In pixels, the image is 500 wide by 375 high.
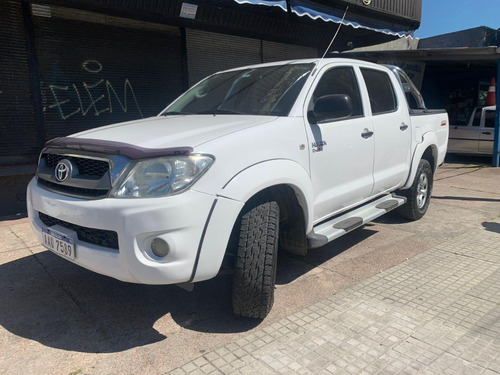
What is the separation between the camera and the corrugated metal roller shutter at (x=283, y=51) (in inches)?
362

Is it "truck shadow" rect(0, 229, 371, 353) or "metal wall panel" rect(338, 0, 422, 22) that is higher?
"metal wall panel" rect(338, 0, 422, 22)

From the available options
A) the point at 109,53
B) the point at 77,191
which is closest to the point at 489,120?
the point at 109,53

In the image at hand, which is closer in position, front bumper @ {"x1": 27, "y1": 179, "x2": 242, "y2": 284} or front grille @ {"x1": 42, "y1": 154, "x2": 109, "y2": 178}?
front bumper @ {"x1": 27, "y1": 179, "x2": 242, "y2": 284}

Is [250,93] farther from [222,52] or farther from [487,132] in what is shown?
[487,132]

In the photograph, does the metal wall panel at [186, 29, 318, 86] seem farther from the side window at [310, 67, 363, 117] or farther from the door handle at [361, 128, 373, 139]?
the door handle at [361, 128, 373, 139]

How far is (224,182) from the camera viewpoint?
8.44 ft

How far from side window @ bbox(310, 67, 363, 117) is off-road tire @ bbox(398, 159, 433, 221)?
5.39 feet

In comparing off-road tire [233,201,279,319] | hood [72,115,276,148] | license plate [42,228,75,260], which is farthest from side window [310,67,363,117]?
license plate [42,228,75,260]

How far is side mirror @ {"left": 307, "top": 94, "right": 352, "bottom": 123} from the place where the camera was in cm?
341

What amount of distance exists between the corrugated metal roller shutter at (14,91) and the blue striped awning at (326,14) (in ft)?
10.5

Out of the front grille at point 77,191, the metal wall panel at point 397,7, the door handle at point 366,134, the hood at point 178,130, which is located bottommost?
the front grille at point 77,191

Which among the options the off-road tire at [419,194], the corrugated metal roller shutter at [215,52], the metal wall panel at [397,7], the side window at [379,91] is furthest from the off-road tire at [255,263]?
the metal wall panel at [397,7]

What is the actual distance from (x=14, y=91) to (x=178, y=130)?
4.16m

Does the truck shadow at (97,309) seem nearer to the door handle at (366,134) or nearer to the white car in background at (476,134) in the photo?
the door handle at (366,134)
